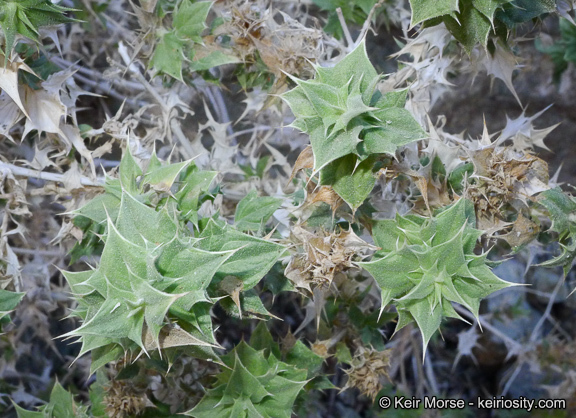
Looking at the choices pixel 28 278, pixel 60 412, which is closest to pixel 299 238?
pixel 60 412

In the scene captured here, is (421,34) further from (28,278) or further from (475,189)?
(28,278)

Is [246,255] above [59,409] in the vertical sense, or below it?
above

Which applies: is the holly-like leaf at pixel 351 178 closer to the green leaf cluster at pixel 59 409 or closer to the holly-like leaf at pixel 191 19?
the holly-like leaf at pixel 191 19

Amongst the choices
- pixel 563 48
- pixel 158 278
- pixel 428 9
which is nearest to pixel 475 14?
pixel 428 9

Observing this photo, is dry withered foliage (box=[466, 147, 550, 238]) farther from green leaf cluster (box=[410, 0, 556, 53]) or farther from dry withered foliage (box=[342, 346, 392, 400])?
dry withered foliage (box=[342, 346, 392, 400])

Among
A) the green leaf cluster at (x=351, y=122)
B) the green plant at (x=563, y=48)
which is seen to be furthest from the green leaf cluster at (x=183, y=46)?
the green plant at (x=563, y=48)

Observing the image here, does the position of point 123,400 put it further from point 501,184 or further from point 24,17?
point 501,184
